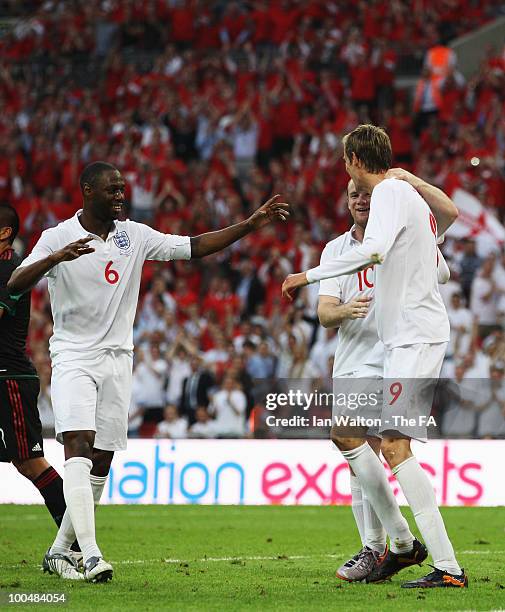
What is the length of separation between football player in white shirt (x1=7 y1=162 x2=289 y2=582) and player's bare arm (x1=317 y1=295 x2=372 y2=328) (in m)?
0.63

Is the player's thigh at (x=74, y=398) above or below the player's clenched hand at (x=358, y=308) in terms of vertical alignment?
below

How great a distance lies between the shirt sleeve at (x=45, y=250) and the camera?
7.48 meters

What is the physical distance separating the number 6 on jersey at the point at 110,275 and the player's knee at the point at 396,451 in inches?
78.3

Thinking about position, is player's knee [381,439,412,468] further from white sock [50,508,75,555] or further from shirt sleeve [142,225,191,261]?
white sock [50,508,75,555]

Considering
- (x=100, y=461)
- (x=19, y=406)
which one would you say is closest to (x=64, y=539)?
(x=100, y=461)

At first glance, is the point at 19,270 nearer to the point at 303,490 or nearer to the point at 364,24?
the point at 303,490

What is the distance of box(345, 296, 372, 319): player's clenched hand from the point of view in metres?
7.41

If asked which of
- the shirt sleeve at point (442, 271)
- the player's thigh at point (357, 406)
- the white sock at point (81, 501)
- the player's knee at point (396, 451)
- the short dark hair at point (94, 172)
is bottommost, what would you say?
the white sock at point (81, 501)

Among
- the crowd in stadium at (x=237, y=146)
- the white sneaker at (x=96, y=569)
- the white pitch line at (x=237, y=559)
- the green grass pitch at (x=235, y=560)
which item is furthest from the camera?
the crowd in stadium at (x=237, y=146)

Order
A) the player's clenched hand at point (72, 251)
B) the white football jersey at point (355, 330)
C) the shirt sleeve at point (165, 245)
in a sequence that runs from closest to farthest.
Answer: the player's clenched hand at point (72, 251) → the white football jersey at point (355, 330) → the shirt sleeve at point (165, 245)

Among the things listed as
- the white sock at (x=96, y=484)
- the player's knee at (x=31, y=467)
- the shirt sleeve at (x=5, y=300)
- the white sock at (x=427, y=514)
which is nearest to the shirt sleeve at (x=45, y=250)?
the shirt sleeve at (x=5, y=300)

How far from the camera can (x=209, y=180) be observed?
2089 centimetres

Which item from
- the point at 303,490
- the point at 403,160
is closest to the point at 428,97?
the point at 403,160

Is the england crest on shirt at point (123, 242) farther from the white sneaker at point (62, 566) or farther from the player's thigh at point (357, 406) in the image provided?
the white sneaker at point (62, 566)
